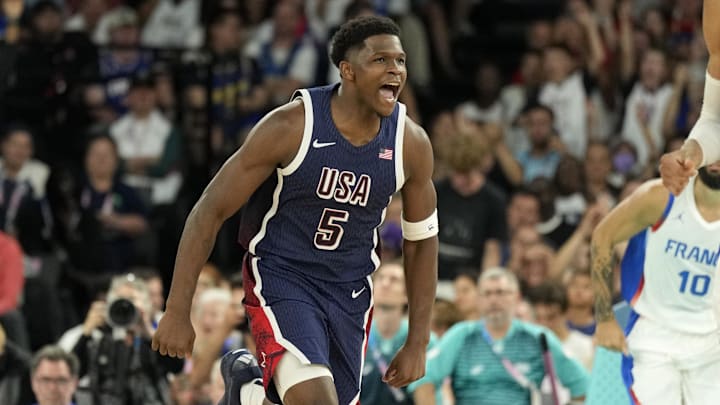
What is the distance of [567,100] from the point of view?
547 inches

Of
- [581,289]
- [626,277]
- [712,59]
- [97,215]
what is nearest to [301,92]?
[712,59]

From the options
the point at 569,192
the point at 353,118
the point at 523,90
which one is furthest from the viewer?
the point at 523,90

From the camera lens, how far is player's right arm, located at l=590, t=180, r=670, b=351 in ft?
25.9

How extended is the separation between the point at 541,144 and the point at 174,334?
744 centimetres

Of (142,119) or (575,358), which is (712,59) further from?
(142,119)

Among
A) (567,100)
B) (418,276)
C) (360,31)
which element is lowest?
(567,100)

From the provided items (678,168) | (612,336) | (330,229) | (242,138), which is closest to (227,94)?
(242,138)

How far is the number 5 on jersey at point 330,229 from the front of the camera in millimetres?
6652

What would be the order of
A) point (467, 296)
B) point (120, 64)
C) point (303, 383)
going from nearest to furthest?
point (303, 383), point (467, 296), point (120, 64)

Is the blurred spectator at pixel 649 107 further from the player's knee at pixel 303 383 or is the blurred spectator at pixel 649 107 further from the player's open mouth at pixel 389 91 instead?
the player's knee at pixel 303 383

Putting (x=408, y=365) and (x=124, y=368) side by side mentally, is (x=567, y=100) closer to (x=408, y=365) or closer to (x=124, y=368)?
(x=124, y=368)

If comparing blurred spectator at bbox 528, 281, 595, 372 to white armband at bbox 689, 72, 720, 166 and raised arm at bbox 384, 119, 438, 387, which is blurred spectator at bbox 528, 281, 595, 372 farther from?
white armband at bbox 689, 72, 720, 166

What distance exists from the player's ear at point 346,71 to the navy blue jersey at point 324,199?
0.41 ft

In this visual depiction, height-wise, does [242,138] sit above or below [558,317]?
above
